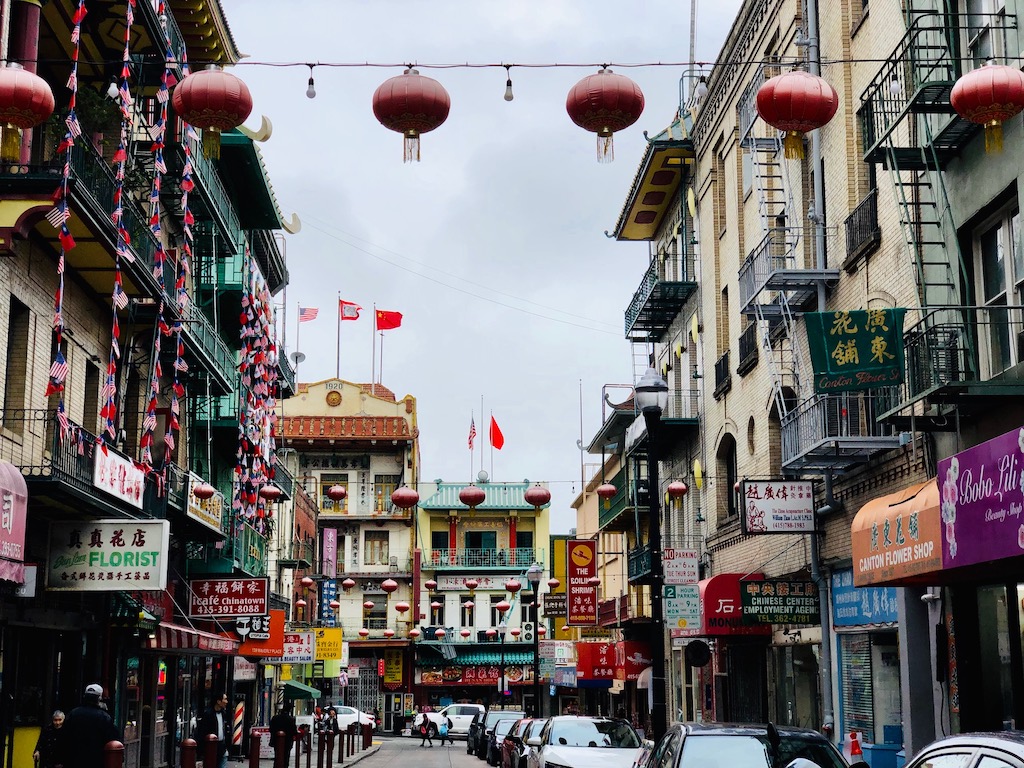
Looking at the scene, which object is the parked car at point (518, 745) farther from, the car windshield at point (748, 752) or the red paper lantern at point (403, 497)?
the car windshield at point (748, 752)

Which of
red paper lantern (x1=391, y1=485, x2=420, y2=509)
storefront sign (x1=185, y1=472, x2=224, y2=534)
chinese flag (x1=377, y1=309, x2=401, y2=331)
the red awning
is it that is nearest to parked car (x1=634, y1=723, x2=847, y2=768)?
the red awning

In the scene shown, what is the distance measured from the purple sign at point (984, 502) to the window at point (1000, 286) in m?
2.02

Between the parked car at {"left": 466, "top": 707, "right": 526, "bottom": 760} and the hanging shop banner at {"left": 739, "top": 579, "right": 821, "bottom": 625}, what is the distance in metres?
19.0

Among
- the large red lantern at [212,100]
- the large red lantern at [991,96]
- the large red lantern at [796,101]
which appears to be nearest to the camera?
the large red lantern at [212,100]

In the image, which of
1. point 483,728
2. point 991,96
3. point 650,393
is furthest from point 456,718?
point 991,96

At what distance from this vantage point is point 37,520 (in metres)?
20.5

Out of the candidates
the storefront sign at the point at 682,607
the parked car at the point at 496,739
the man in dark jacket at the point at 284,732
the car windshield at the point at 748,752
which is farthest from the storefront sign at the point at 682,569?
the parked car at the point at 496,739

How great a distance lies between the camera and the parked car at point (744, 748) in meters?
11.7

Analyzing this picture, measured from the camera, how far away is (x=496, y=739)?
3991 cm

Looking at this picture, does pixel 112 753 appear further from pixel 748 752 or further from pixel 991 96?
pixel 991 96

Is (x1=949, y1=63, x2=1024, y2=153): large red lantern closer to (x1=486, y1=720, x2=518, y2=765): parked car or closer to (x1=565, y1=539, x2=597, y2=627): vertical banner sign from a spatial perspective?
(x1=486, y1=720, x2=518, y2=765): parked car

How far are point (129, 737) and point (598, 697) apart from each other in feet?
113

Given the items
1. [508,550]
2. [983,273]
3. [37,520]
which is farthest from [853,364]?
[508,550]

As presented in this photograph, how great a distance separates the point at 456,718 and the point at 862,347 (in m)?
48.7
